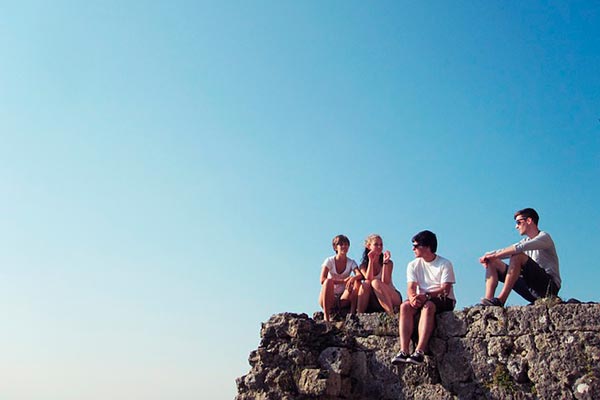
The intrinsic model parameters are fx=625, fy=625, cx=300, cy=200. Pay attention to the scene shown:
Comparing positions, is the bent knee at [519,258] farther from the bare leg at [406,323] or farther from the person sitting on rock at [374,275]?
the person sitting on rock at [374,275]

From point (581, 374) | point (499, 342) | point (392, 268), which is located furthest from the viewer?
point (392, 268)

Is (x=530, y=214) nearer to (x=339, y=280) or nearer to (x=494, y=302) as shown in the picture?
(x=494, y=302)

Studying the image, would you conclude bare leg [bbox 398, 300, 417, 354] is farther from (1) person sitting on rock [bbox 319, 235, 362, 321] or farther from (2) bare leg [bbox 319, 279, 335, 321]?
(2) bare leg [bbox 319, 279, 335, 321]

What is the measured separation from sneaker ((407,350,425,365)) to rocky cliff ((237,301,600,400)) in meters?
0.12

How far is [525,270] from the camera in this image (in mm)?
8172

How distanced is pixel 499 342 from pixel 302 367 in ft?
8.66

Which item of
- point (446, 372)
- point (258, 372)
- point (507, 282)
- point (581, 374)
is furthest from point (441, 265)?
Answer: point (258, 372)

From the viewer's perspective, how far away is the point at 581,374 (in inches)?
279

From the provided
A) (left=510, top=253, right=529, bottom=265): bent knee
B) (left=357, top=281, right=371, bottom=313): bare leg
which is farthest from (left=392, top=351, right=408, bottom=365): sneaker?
(left=510, top=253, right=529, bottom=265): bent knee

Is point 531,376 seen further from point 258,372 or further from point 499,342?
point 258,372

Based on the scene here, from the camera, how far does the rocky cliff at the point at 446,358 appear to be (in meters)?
7.23

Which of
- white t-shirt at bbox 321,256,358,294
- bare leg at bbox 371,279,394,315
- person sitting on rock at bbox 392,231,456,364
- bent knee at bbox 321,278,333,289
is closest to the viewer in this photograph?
person sitting on rock at bbox 392,231,456,364

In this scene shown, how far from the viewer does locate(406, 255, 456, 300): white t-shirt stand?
8.38 meters

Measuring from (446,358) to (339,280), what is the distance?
6.92 ft
